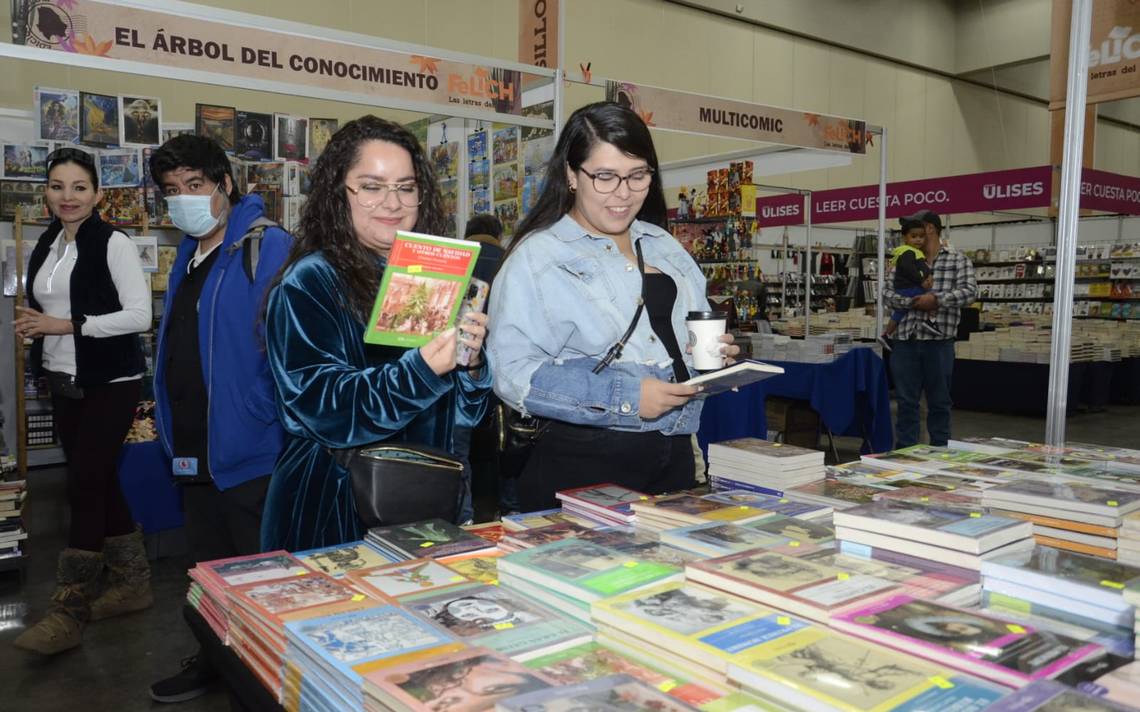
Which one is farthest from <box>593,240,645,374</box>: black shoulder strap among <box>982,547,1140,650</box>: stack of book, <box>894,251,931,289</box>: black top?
<box>894,251,931,289</box>: black top

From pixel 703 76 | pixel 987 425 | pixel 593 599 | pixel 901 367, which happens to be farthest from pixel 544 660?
pixel 703 76

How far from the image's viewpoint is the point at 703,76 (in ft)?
45.1

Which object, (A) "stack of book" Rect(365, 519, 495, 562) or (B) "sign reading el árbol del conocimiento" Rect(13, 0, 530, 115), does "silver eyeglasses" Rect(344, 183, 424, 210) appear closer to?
(A) "stack of book" Rect(365, 519, 495, 562)

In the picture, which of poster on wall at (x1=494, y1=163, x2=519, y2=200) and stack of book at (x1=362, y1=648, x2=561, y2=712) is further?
poster on wall at (x1=494, y1=163, x2=519, y2=200)

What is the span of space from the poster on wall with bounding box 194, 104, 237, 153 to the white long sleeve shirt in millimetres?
1508

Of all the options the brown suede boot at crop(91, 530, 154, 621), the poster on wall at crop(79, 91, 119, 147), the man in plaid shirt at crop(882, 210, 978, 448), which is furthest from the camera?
the man in plaid shirt at crop(882, 210, 978, 448)

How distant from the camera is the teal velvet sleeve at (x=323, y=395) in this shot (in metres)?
1.42

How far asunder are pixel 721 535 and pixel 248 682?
73 centimetres

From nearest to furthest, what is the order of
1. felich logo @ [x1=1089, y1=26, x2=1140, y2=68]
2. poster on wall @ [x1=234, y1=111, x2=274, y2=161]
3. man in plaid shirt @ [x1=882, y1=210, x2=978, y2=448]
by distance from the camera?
felich logo @ [x1=1089, y1=26, x2=1140, y2=68] → poster on wall @ [x1=234, y1=111, x2=274, y2=161] → man in plaid shirt @ [x1=882, y1=210, x2=978, y2=448]

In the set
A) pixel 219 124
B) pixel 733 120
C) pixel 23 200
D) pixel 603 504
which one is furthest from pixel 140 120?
pixel 603 504

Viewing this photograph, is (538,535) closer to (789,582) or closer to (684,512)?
(684,512)

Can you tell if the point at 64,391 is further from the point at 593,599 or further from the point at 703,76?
the point at 703,76

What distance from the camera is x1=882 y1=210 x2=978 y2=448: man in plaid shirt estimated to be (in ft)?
18.4

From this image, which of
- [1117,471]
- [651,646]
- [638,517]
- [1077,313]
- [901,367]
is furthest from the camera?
[1077,313]
